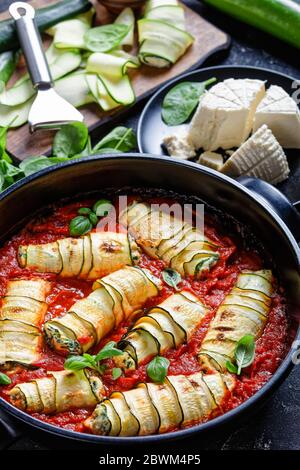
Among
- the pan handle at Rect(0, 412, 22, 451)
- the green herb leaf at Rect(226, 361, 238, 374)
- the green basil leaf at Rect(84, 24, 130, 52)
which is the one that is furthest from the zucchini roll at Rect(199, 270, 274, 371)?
the green basil leaf at Rect(84, 24, 130, 52)

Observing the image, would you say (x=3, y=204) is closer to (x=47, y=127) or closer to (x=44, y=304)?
(x=44, y=304)

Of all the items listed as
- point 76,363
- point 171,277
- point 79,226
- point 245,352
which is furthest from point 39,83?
point 245,352

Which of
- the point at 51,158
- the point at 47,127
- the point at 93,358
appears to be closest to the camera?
the point at 93,358

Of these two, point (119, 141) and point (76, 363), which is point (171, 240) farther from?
point (119, 141)

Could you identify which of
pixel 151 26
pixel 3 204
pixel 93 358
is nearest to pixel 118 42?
pixel 151 26

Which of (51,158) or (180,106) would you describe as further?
→ (180,106)
